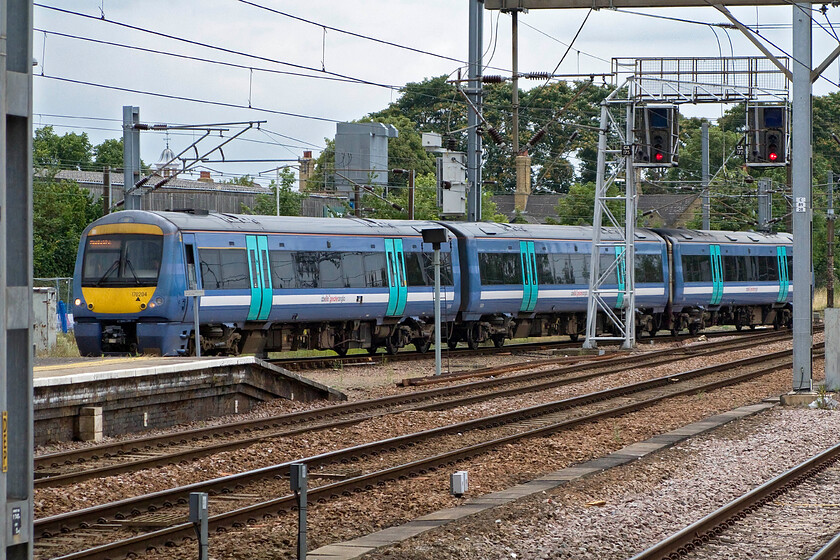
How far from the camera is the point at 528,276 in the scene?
3155 centimetres

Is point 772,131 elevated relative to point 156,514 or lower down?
elevated

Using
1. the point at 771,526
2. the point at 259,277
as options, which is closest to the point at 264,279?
the point at 259,277

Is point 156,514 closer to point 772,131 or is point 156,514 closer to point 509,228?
point 772,131

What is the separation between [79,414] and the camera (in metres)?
14.7

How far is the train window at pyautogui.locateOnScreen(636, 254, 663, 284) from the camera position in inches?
1406

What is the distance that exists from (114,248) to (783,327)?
30968 millimetres

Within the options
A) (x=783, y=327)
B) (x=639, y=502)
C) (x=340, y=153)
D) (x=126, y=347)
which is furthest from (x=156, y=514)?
(x=340, y=153)

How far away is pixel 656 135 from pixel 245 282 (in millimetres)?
10946

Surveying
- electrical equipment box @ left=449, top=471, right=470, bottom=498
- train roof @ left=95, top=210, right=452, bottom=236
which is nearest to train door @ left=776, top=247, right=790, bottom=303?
train roof @ left=95, top=210, right=452, bottom=236

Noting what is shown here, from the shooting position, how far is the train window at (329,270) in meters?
25.3

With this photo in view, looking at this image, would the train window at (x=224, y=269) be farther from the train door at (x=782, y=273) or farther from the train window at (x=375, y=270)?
the train door at (x=782, y=273)

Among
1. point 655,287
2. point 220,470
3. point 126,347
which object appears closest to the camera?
point 220,470

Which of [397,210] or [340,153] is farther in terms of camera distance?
[340,153]

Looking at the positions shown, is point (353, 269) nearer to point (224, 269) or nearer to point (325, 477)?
point (224, 269)
